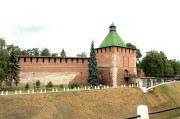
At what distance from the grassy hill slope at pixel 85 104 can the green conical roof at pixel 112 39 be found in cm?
879

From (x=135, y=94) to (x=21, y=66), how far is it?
15744 millimetres

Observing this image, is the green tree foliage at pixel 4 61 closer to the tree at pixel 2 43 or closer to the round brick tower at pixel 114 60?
the tree at pixel 2 43

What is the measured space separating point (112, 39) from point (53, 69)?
9.99 metres

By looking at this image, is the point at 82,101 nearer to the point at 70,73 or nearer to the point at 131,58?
the point at 70,73

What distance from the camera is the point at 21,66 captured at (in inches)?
1259

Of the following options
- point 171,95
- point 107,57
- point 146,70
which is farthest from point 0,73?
point 146,70

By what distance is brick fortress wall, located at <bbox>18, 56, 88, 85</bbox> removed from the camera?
106 ft

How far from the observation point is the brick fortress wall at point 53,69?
32219mm

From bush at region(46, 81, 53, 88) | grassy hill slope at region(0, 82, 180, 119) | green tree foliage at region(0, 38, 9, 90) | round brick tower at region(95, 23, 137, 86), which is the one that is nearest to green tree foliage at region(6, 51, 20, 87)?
green tree foliage at region(0, 38, 9, 90)

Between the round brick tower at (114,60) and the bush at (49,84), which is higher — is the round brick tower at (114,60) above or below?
above

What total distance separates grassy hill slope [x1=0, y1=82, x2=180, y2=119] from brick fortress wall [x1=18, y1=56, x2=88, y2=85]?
8.76 m

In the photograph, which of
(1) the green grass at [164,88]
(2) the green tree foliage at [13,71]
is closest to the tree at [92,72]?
(1) the green grass at [164,88]

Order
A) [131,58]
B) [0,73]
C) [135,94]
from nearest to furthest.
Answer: [0,73]
[135,94]
[131,58]

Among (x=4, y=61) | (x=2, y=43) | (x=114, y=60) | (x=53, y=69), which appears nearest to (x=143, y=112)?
(x=4, y=61)
